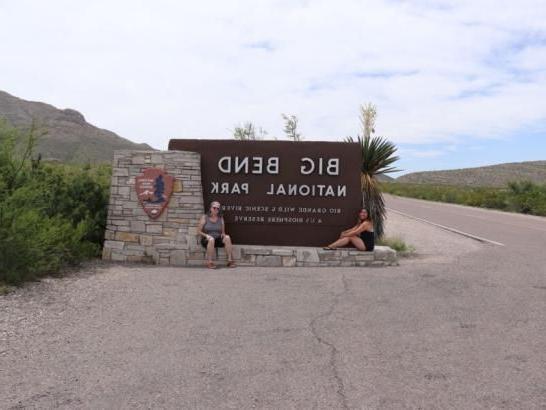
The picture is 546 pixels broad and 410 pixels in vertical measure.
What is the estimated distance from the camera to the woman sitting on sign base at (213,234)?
1126cm

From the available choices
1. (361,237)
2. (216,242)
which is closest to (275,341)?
(216,242)

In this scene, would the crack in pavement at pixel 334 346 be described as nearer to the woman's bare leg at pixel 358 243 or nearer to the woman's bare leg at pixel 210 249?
the woman's bare leg at pixel 358 243

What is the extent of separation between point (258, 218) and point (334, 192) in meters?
1.67

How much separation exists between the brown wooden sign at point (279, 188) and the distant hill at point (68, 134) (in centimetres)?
4474

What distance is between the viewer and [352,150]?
490 inches

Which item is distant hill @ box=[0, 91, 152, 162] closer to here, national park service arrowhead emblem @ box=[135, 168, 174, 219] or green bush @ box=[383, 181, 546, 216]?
green bush @ box=[383, 181, 546, 216]

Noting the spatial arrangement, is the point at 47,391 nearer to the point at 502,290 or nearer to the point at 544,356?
the point at 544,356

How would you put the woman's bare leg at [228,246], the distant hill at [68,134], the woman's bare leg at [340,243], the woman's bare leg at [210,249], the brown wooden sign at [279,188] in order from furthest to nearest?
the distant hill at [68,134]
the brown wooden sign at [279,188]
the woman's bare leg at [340,243]
the woman's bare leg at [228,246]
the woman's bare leg at [210,249]

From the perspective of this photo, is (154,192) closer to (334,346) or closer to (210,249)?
(210,249)

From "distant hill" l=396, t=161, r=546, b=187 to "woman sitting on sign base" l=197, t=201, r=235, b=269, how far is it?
86.9 metres

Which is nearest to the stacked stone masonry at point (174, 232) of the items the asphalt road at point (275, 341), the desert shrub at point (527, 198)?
the asphalt road at point (275, 341)

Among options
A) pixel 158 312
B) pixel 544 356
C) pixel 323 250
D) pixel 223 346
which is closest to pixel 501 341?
pixel 544 356

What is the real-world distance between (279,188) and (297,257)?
5.16ft

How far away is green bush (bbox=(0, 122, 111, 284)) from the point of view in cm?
848
